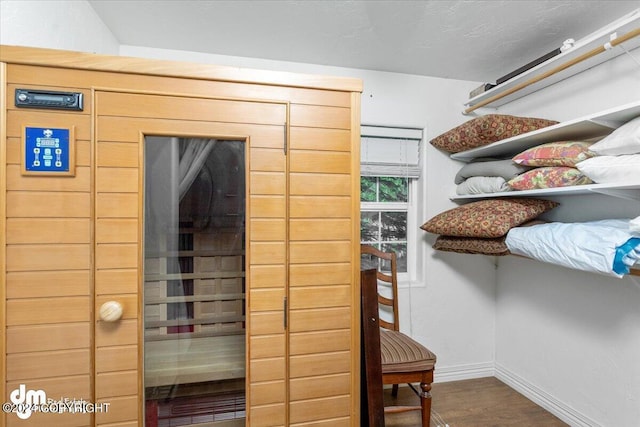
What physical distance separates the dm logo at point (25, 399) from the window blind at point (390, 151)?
2132 millimetres

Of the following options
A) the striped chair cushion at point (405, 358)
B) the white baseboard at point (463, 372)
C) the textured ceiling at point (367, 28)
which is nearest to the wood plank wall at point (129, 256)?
the striped chair cushion at point (405, 358)

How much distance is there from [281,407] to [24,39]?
5.97 ft

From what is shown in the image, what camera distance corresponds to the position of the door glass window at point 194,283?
45.8 inches

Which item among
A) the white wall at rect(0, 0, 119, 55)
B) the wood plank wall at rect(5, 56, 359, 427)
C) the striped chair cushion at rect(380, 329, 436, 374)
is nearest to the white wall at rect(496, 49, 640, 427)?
the striped chair cushion at rect(380, 329, 436, 374)

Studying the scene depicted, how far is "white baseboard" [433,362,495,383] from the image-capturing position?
2.48 meters

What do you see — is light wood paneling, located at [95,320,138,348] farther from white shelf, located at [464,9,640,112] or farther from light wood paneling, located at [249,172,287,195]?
white shelf, located at [464,9,640,112]

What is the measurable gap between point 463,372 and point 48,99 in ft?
10.2

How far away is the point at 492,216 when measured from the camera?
1894 millimetres

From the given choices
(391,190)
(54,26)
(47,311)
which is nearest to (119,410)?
(47,311)

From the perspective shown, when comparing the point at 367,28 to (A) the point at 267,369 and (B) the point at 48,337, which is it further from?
(B) the point at 48,337

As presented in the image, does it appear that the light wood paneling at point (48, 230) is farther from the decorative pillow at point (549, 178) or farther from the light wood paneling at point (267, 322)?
the decorative pillow at point (549, 178)

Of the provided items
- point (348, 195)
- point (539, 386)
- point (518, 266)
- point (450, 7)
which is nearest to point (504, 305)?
point (518, 266)

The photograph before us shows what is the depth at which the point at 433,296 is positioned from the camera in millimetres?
2488

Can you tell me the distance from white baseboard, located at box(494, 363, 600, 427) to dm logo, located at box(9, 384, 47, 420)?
2.82 meters
